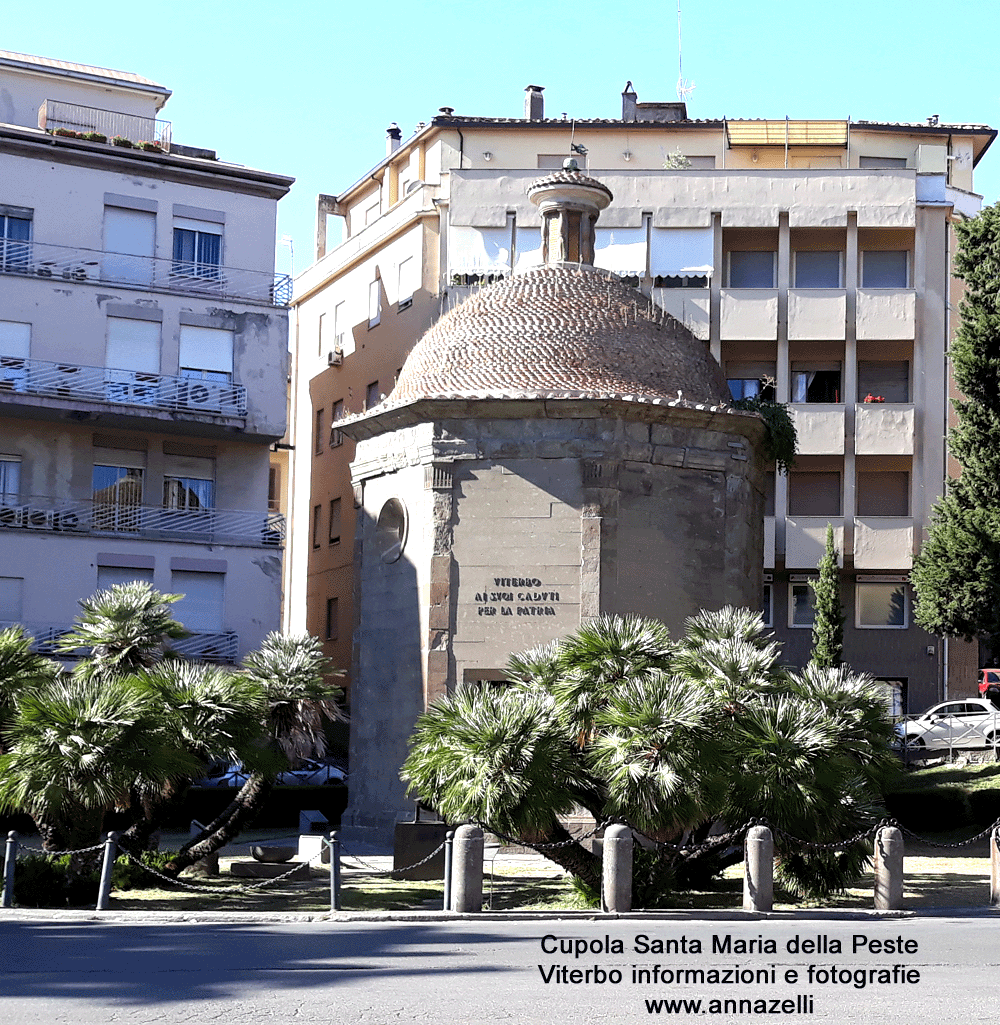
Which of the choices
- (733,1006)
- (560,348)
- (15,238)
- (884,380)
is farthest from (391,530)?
(884,380)

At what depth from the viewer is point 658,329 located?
91.1 ft

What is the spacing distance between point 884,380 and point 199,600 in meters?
Result: 21.2

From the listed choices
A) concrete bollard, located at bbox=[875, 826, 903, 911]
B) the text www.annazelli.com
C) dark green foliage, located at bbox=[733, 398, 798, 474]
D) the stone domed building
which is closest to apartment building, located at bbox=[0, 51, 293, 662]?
the stone domed building

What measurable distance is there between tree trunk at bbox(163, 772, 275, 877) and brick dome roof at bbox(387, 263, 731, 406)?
8.22 m

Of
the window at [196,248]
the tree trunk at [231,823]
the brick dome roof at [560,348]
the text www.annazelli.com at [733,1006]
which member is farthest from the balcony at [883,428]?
the text www.annazelli.com at [733,1006]

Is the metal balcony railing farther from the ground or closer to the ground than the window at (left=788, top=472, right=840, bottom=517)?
farther from the ground

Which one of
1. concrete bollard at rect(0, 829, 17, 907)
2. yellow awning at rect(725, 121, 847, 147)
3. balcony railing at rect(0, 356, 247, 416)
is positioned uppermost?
yellow awning at rect(725, 121, 847, 147)

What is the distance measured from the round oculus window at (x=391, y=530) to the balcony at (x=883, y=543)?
20239 millimetres

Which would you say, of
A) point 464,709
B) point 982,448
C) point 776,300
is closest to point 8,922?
point 464,709

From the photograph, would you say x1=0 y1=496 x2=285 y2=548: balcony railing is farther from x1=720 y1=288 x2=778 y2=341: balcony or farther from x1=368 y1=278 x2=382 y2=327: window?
x1=720 y1=288 x2=778 y2=341: balcony

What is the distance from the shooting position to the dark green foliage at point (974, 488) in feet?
114

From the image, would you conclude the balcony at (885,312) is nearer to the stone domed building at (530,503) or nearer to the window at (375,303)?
the window at (375,303)

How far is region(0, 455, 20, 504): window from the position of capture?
118 ft

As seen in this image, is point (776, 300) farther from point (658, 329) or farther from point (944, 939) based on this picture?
point (944, 939)
